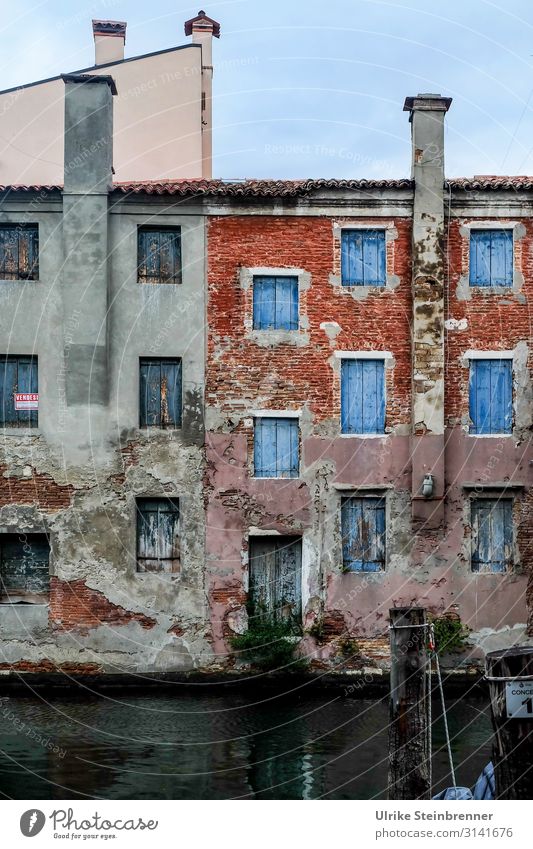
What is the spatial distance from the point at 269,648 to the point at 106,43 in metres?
18.1

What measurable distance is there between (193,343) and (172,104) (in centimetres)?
1016

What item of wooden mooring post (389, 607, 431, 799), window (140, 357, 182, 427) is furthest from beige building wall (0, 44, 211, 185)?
wooden mooring post (389, 607, 431, 799)

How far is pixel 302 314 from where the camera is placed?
880 inches

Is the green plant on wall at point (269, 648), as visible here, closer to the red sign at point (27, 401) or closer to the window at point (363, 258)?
the red sign at point (27, 401)

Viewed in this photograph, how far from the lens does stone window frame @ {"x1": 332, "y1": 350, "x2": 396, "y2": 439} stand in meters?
22.2

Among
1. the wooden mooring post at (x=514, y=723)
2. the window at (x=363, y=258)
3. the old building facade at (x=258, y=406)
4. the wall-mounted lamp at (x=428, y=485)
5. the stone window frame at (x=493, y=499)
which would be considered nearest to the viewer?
the wooden mooring post at (x=514, y=723)

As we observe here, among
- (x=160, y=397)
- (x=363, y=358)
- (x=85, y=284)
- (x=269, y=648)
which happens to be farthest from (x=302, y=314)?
(x=269, y=648)

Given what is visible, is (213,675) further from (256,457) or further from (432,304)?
(432,304)

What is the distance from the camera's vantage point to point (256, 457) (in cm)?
2227

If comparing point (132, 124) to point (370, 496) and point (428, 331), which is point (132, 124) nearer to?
point (428, 331)

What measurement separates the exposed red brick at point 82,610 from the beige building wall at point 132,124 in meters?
12.3

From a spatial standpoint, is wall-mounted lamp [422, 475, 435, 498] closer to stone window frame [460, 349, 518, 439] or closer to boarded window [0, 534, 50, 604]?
stone window frame [460, 349, 518, 439]

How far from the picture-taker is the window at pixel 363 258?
73.6 ft
